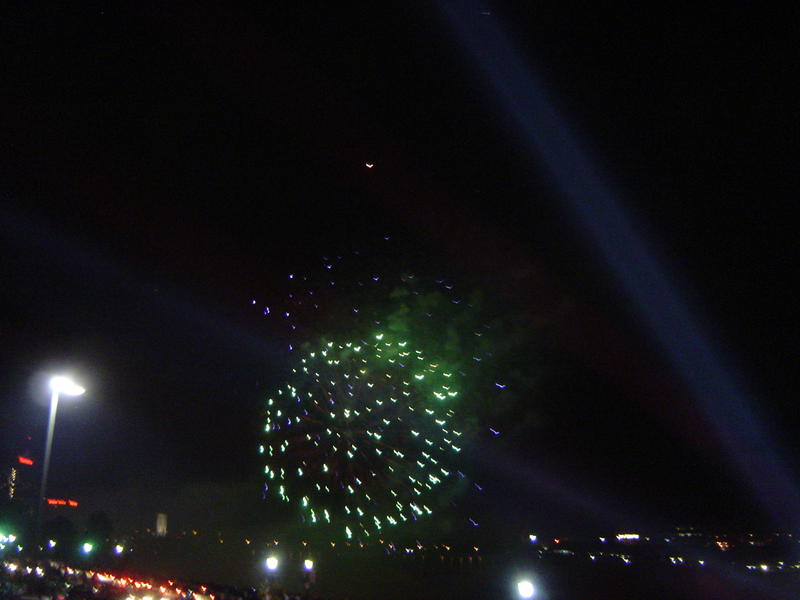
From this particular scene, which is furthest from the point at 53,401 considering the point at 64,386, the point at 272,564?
the point at 272,564

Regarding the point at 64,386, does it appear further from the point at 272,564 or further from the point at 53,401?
the point at 272,564

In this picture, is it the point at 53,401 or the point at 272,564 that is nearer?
the point at 53,401

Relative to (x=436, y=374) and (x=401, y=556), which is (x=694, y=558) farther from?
(x=436, y=374)

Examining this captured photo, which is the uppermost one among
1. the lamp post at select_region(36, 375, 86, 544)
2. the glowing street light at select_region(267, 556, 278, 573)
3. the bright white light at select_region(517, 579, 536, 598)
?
the lamp post at select_region(36, 375, 86, 544)

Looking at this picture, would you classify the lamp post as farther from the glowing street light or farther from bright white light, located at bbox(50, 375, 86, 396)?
the glowing street light

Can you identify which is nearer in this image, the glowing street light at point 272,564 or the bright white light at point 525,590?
the bright white light at point 525,590

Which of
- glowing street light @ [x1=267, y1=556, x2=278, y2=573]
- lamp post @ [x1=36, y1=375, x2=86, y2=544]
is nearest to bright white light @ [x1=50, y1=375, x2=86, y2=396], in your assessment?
lamp post @ [x1=36, y1=375, x2=86, y2=544]

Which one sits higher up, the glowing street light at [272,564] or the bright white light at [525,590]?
the glowing street light at [272,564]

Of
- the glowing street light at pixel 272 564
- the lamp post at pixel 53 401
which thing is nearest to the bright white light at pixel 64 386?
the lamp post at pixel 53 401

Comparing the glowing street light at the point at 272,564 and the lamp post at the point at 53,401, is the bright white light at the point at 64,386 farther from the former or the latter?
the glowing street light at the point at 272,564
